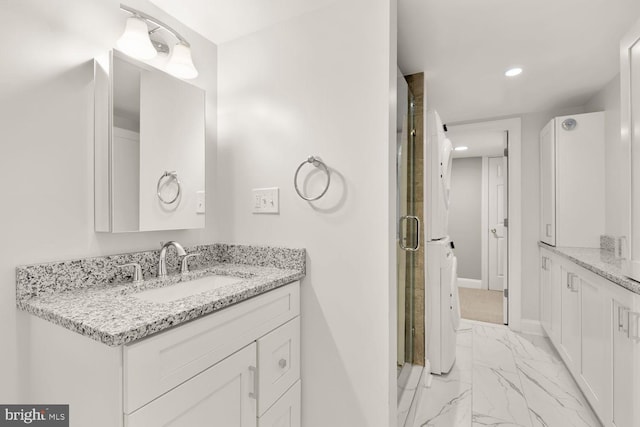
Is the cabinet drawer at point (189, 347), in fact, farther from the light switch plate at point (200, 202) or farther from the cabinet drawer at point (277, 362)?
the light switch plate at point (200, 202)

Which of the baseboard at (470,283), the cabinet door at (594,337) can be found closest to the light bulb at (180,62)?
the cabinet door at (594,337)

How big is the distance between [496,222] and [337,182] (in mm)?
4399

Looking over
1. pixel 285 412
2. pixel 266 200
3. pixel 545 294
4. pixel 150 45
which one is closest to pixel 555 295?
pixel 545 294

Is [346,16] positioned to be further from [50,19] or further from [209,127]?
[50,19]

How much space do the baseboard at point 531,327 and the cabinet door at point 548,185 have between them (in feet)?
2.92

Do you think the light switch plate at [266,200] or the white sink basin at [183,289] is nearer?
the white sink basin at [183,289]

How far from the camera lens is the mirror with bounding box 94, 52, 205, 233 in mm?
1155

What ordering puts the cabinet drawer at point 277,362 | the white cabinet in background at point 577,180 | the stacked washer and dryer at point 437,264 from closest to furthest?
the cabinet drawer at point 277,362 < the stacked washer and dryer at point 437,264 < the white cabinet in background at point 577,180

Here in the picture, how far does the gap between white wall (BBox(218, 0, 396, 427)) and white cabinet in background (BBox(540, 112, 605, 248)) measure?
2.19 m

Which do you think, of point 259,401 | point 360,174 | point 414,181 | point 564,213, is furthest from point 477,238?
point 259,401

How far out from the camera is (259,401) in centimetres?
109

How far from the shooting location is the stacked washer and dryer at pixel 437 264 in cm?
210

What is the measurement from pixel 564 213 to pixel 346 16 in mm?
2521

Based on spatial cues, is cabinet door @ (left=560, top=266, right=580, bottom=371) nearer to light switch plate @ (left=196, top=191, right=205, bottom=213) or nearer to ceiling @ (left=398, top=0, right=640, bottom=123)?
ceiling @ (left=398, top=0, right=640, bottom=123)
